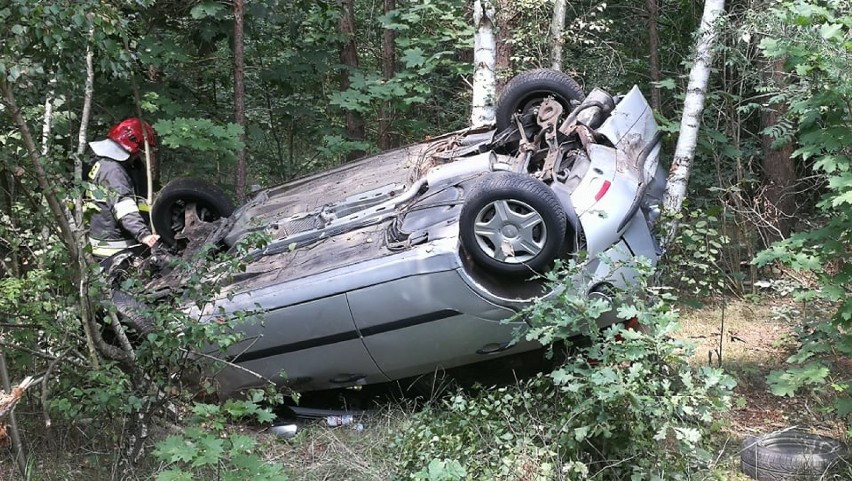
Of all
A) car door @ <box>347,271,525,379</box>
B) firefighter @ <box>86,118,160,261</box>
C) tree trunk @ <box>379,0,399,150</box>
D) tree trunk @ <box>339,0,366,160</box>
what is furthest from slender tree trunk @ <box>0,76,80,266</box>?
tree trunk @ <box>379,0,399,150</box>

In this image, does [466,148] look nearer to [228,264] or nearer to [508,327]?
[508,327]

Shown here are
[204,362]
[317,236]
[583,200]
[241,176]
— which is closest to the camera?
[204,362]

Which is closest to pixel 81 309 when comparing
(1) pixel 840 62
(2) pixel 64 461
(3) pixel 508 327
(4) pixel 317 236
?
(2) pixel 64 461

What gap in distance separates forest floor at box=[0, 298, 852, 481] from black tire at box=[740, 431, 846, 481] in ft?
0.35

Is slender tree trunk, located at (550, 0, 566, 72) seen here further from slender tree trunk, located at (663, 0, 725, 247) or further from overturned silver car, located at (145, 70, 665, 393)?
overturned silver car, located at (145, 70, 665, 393)

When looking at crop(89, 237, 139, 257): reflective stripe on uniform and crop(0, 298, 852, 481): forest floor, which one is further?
crop(89, 237, 139, 257): reflective stripe on uniform

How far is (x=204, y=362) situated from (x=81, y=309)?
0.73 m

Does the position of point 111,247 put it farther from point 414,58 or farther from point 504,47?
point 504,47

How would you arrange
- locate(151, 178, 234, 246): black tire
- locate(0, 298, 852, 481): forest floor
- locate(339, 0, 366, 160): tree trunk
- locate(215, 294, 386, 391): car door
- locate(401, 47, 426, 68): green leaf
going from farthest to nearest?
locate(339, 0, 366, 160): tree trunk < locate(401, 47, 426, 68): green leaf < locate(151, 178, 234, 246): black tire < locate(215, 294, 386, 391): car door < locate(0, 298, 852, 481): forest floor

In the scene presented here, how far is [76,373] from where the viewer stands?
3.58 m

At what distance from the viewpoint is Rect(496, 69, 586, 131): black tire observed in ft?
18.0

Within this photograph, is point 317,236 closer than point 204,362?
No

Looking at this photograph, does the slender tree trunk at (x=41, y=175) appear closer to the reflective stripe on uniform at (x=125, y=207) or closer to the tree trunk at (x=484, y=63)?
the reflective stripe on uniform at (x=125, y=207)

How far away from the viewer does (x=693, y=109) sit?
6.10 m
